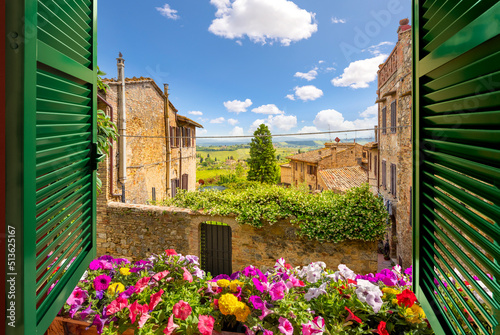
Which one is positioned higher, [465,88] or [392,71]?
[392,71]

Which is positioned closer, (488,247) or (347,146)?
(488,247)

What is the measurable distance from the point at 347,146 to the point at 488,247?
792 inches

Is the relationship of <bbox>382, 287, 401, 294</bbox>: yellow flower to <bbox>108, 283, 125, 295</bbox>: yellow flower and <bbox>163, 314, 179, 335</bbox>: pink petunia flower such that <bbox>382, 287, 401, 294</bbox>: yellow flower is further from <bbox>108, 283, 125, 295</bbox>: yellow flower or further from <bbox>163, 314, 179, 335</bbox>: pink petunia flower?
<bbox>108, 283, 125, 295</bbox>: yellow flower

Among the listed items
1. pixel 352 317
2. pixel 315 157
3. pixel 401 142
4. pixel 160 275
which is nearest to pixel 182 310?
pixel 160 275

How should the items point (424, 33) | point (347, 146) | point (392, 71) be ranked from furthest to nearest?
1. point (347, 146)
2. point (392, 71)
3. point (424, 33)

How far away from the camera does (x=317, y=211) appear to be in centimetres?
561

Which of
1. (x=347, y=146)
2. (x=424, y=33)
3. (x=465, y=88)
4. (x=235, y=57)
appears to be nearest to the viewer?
(x=465, y=88)

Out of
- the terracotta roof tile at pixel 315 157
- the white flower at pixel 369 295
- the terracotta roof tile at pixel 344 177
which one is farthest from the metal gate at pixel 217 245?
the terracotta roof tile at pixel 315 157

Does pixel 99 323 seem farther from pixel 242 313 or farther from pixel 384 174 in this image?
pixel 384 174

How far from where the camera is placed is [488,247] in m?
0.61

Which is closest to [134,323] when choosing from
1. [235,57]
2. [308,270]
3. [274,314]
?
[274,314]

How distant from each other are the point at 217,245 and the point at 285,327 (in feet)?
17.7
